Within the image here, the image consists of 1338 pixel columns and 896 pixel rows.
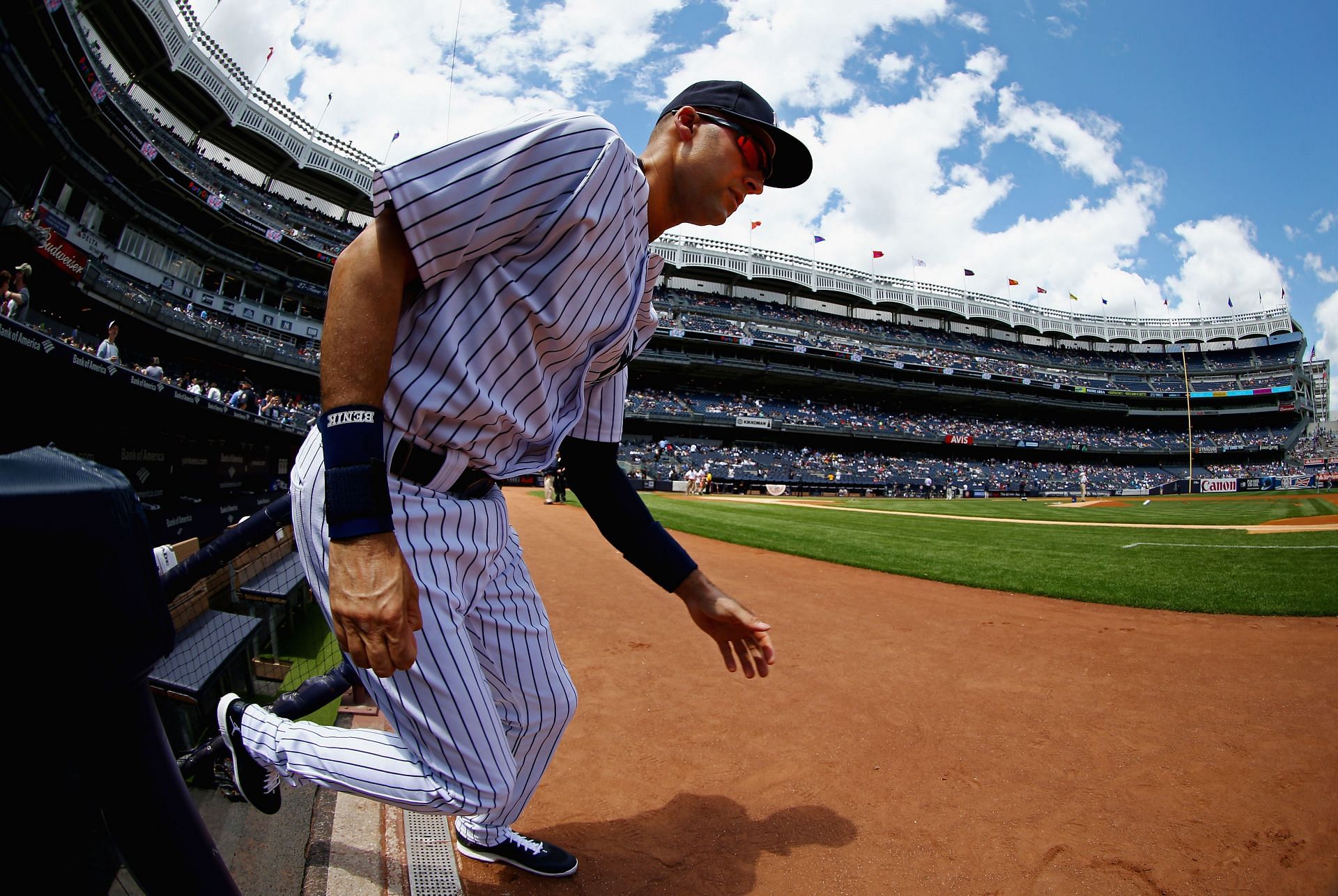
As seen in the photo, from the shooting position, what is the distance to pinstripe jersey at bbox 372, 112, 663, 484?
1.33m

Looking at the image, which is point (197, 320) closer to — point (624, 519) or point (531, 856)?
point (624, 519)

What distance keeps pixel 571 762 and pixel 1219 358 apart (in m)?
73.4

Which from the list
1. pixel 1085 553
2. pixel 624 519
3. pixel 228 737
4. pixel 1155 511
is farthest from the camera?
pixel 1155 511

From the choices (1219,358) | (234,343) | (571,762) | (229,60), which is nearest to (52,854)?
(571,762)

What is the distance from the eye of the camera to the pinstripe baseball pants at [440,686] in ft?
4.93

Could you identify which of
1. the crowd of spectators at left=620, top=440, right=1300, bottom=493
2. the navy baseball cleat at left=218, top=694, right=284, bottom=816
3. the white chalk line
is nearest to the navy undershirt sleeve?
the navy baseball cleat at left=218, top=694, right=284, bottom=816

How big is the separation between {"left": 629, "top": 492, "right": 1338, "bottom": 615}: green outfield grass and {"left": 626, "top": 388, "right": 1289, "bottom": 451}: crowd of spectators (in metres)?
24.2

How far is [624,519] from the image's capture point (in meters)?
2.18

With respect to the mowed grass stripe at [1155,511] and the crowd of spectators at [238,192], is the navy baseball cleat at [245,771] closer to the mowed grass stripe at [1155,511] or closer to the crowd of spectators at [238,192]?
the mowed grass stripe at [1155,511]

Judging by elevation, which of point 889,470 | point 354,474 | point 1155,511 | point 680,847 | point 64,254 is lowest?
point 680,847

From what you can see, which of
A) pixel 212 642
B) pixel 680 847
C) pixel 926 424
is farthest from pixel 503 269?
pixel 926 424

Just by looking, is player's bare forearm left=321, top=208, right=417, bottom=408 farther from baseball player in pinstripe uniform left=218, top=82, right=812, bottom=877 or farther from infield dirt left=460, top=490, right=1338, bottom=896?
infield dirt left=460, top=490, right=1338, bottom=896

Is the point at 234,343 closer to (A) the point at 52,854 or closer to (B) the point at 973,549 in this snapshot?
(B) the point at 973,549

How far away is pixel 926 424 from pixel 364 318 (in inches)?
2008
